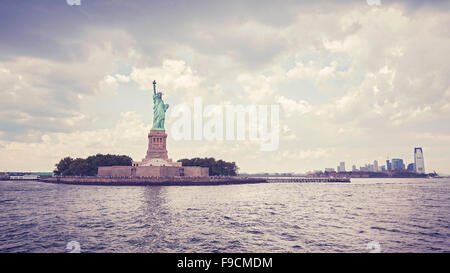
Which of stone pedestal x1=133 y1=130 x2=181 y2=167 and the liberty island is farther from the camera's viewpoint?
stone pedestal x1=133 y1=130 x2=181 y2=167

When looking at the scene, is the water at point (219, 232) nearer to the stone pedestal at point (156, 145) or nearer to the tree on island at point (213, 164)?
the stone pedestal at point (156, 145)

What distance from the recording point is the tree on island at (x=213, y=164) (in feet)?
447

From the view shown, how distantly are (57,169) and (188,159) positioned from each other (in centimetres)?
6749

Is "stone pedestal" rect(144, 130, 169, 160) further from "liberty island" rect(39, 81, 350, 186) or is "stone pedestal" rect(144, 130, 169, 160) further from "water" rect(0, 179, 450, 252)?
"water" rect(0, 179, 450, 252)

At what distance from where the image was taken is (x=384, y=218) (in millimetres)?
30297

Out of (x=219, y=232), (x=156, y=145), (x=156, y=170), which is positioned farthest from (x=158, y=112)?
(x=219, y=232)

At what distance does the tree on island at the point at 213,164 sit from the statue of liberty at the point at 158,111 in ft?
129

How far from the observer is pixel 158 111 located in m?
103

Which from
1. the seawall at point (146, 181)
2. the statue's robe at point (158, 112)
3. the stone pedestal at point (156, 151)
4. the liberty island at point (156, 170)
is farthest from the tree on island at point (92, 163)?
the statue's robe at point (158, 112)

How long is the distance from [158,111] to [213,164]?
46.4 m

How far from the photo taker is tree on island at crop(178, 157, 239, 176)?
136 meters

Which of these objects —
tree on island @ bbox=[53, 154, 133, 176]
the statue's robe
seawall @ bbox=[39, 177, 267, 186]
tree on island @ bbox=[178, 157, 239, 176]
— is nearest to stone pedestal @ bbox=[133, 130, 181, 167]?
the statue's robe

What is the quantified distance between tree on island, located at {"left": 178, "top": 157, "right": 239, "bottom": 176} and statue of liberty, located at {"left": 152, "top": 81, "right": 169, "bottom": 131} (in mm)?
39413
